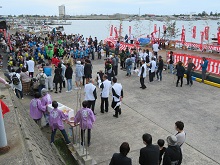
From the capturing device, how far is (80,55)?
60.6 feet

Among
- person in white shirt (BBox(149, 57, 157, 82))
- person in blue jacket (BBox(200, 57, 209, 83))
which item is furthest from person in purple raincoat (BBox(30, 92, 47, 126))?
person in blue jacket (BBox(200, 57, 209, 83))

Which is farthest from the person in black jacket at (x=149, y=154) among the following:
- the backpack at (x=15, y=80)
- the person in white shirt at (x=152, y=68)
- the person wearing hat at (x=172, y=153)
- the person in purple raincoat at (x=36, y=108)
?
the person in white shirt at (x=152, y=68)

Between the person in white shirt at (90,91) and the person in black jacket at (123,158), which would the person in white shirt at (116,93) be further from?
the person in black jacket at (123,158)

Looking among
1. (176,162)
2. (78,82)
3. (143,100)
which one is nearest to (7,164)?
(176,162)

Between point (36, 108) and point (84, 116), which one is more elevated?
point (84, 116)

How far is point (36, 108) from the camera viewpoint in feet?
24.3

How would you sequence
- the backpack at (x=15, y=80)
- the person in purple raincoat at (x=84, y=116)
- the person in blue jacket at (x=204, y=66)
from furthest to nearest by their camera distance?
the person in blue jacket at (x=204, y=66), the backpack at (x=15, y=80), the person in purple raincoat at (x=84, y=116)

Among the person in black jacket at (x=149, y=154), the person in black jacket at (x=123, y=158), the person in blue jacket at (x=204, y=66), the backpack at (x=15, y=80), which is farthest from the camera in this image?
the person in blue jacket at (x=204, y=66)

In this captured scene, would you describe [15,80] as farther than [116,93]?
Yes

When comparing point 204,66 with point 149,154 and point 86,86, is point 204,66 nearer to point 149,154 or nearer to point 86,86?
point 86,86

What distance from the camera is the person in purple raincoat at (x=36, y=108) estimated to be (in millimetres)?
7291

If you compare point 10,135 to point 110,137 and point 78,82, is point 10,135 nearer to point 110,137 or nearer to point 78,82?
point 110,137

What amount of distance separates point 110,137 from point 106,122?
112cm

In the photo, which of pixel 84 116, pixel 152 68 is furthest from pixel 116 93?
pixel 152 68
